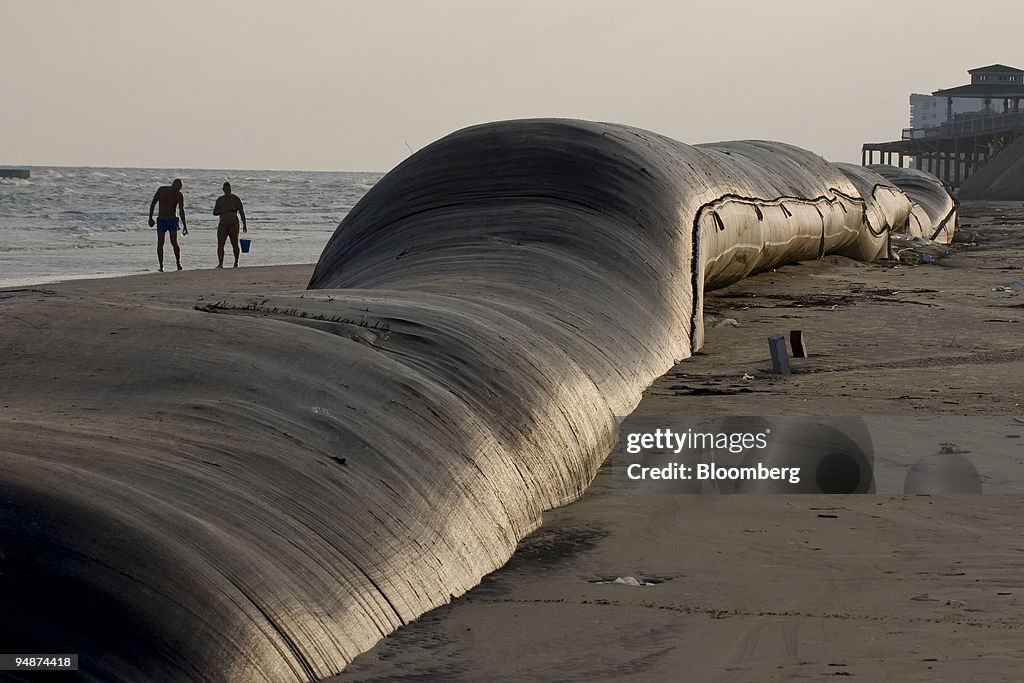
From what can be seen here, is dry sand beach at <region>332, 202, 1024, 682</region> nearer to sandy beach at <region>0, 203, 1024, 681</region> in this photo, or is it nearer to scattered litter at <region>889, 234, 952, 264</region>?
sandy beach at <region>0, 203, 1024, 681</region>

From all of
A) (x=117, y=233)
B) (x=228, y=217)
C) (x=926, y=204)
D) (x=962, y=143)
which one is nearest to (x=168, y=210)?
(x=228, y=217)

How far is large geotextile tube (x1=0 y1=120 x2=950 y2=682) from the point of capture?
260 centimetres

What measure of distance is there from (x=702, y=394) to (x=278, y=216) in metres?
33.4

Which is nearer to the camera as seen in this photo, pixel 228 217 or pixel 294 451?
pixel 294 451

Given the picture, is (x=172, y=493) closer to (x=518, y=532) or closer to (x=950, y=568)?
(x=518, y=532)

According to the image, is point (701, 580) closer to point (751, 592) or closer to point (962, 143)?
point (751, 592)

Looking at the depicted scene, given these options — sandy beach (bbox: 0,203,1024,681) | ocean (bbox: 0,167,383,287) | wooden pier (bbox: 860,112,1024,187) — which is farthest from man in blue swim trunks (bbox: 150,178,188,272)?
wooden pier (bbox: 860,112,1024,187)

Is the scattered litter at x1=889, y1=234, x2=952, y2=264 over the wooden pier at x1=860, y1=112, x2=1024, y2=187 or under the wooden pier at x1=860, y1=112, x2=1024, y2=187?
under

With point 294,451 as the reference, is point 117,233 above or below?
above

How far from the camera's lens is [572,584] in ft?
12.0

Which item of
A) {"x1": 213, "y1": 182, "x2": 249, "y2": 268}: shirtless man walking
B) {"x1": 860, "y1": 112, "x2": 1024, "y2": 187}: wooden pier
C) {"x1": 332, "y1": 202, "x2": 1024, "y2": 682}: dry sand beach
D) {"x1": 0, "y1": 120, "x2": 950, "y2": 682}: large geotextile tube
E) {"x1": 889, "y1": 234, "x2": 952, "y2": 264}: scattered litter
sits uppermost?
{"x1": 860, "y1": 112, "x2": 1024, "y2": 187}: wooden pier

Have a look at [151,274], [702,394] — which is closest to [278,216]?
[151,274]

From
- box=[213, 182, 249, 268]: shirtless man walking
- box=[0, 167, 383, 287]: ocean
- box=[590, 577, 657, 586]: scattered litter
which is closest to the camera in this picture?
box=[590, 577, 657, 586]: scattered litter

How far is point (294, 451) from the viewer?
340cm
